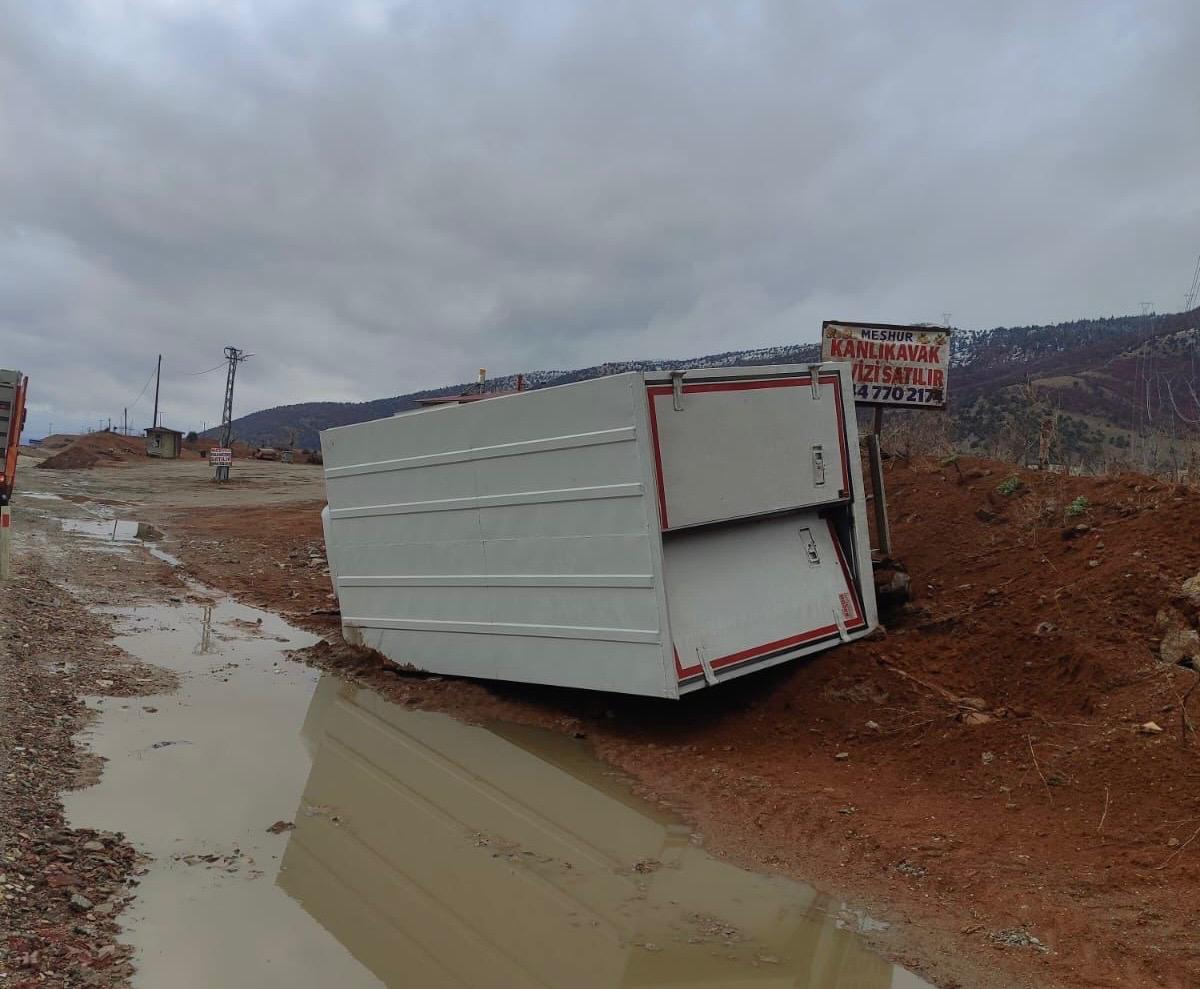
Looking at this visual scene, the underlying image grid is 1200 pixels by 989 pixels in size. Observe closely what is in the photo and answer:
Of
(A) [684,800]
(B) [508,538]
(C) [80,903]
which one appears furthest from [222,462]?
(C) [80,903]

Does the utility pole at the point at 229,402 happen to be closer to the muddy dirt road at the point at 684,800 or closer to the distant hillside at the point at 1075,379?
the distant hillside at the point at 1075,379

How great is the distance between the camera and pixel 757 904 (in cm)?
399

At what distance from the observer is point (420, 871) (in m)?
4.29

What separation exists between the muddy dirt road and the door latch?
76cm

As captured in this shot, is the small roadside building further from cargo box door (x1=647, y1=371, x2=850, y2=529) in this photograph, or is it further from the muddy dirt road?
cargo box door (x1=647, y1=371, x2=850, y2=529)

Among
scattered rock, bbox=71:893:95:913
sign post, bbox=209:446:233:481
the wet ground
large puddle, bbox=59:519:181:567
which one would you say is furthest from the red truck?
sign post, bbox=209:446:233:481

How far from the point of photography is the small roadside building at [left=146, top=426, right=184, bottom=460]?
2213 inches

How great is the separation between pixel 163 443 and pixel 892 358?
58339 millimetres

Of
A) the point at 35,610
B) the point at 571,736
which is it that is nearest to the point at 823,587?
the point at 571,736

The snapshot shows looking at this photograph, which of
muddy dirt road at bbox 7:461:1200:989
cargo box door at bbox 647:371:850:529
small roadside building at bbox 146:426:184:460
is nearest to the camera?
muddy dirt road at bbox 7:461:1200:989

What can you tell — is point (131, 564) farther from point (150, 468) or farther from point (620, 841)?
point (150, 468)

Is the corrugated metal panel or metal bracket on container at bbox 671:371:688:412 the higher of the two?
metal bracket on container at bbox 671:371:688:412

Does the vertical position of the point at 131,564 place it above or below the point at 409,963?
above

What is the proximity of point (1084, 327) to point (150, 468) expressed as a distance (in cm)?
6421
